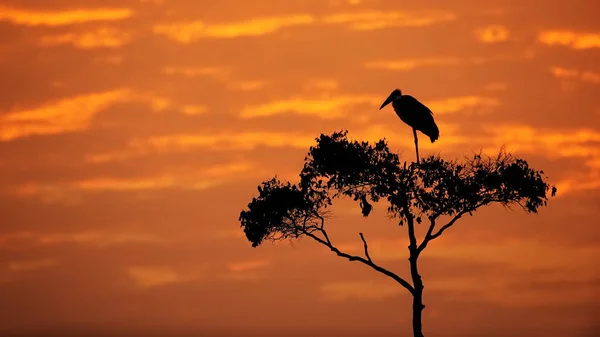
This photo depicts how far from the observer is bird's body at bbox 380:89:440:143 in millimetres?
54406

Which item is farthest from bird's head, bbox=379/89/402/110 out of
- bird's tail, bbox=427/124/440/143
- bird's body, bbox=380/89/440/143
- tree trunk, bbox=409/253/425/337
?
tree trunk, bbox=409/253/425/337

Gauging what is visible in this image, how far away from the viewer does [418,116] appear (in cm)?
5450

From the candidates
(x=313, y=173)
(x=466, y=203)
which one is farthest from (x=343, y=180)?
(x=466, y=203)

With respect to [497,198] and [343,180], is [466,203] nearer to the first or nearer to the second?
[497,198]

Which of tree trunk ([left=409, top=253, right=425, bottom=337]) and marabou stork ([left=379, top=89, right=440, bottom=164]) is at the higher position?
marabou stork ([left=379, top=89, right=440, bottom=164])

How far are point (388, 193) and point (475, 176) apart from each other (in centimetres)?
401

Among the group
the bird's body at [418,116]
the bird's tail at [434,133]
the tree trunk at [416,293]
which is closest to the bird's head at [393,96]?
the bird's body at [418,116]

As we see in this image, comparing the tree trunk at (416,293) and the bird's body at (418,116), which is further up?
the bird's body at (418,116)

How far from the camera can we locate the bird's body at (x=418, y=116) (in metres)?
54.4

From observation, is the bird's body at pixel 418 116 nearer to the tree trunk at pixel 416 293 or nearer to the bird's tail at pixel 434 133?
the bird's tail at pixel 434 133

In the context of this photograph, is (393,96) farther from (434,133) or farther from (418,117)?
(434,133)

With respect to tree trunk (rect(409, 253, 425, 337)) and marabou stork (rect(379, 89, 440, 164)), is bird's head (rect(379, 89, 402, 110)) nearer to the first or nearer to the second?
marabou stork (rect(379, 89, 440, 164))

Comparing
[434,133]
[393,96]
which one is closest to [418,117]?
[434,133]

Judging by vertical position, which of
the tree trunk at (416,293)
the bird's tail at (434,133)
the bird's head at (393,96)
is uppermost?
the bird's head at (393,96)
